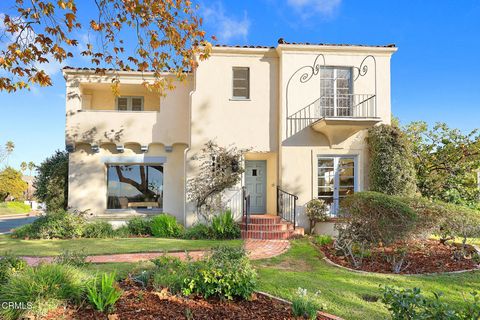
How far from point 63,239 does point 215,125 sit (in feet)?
23.3

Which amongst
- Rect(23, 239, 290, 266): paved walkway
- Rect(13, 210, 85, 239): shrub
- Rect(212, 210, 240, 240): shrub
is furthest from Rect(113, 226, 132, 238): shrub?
Rect(23, 239, 290, 266): paved walkway

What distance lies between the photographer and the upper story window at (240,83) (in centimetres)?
1370

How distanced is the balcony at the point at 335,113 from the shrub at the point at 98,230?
804cm

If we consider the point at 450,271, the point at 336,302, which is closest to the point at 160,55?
the point at 336,302

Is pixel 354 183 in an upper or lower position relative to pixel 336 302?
upper

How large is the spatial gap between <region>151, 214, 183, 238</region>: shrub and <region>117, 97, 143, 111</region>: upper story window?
19.0 feet

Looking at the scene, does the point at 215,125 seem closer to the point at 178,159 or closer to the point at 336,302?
the point at 178,159

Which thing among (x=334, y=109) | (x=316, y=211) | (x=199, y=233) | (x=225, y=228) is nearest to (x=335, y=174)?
(x=316, y=211)

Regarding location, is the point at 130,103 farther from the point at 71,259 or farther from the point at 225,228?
the point at 71,259

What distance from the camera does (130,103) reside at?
15.3 metres

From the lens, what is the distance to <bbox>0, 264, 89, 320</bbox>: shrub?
157 inches

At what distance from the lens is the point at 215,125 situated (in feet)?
43.6

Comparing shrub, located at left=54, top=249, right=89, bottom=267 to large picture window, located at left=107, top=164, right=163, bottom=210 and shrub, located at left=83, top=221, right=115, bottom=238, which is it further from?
large picture window, located at left=107, top=164, right=163, bottom=210

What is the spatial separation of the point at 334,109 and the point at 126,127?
8.94 m
